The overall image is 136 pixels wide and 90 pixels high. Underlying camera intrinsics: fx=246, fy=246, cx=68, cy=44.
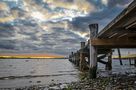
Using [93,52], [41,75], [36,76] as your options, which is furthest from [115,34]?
[41,75]

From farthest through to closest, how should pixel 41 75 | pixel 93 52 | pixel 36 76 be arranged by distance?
pixel 41 75 < pixel 36 76 < pixel 93 52

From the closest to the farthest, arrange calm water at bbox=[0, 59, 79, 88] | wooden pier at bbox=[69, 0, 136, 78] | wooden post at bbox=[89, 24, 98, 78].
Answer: wooden pier at bbox=[69, 0, 136, 78], wooden post at bbox=[89, 24, 98, 78], calm water at bbox=[0, 59, 79, 88]

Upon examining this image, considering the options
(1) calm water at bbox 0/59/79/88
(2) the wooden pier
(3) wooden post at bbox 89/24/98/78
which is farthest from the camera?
(1) calm water at bbox 0/59/79/88

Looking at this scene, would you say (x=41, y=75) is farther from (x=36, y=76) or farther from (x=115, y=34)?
(x=115, y=34)

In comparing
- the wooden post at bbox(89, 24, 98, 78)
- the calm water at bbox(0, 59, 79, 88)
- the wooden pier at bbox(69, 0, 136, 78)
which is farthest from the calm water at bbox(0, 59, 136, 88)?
the wooden pier at bbox(69, 0, 136, 78)

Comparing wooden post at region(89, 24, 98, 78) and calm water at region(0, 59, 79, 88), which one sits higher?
wooden post at region(89, 24, 98, 78)

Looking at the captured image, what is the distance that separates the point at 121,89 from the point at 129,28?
3024 mm

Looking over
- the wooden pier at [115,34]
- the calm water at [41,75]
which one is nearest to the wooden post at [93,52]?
the wooden pier at [115,34]

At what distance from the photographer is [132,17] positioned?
30.8 feet

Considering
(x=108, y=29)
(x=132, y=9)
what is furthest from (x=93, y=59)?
(x=132, y=9)

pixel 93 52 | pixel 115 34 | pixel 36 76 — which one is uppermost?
pixel 115 34

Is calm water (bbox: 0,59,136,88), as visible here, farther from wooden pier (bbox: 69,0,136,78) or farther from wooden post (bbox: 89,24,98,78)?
wooden pier (bbox: 69,0,136,78)

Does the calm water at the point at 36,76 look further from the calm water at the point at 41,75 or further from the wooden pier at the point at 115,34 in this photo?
the wooden pier at the point at 115,34

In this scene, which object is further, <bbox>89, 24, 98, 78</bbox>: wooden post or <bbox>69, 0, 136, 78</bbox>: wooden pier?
<bbox>89, 24, 98, 78</bbox>: wooden post
